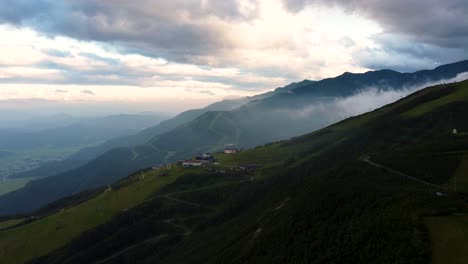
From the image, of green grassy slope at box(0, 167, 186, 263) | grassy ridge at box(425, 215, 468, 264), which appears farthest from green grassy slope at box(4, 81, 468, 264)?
green grassy slope at box(0, 167, 186, 263)

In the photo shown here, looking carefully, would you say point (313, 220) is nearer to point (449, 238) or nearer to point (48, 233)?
point (449, 238)

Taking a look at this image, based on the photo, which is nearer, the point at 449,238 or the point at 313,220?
the point at 449,238

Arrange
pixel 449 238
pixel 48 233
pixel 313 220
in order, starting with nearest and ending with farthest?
pixel 449 238
pixel 313 220
pixel 48 233

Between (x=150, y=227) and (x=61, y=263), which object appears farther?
(x=150, y=227)

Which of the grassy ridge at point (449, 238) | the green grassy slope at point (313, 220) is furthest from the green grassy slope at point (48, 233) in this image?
the grassy ridge at point (449, 238)

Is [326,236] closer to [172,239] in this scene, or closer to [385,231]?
[385,231]

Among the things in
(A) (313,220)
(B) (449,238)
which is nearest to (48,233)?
(A) (313,220)

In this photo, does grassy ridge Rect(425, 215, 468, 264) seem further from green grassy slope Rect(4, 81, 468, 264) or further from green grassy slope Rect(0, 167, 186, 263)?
green grassy slope Rect(0, 167, 186, 263)

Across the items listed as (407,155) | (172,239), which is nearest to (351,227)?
(407,155)

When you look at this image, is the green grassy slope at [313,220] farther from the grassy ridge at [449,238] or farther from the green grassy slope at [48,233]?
the green grassy slope at [48,233]
